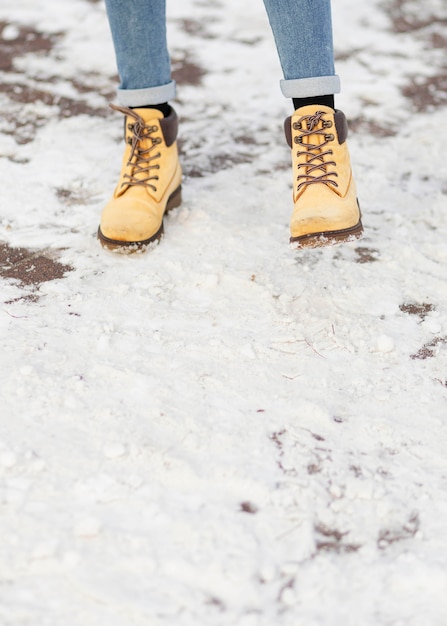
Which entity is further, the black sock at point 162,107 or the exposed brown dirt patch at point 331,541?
the black sock at point 162,107

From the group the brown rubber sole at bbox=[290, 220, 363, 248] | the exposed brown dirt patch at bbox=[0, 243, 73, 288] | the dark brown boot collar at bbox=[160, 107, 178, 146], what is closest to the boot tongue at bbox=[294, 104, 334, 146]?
the brown rubber sole at bbox=[290, 220, 363, 248]

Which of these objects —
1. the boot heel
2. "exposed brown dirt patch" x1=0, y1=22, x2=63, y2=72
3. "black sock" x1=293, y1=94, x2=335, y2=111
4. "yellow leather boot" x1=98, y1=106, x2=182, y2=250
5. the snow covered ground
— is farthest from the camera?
"exposed brown dirt patch" x1=0, y1=22, x2=63, y2=72

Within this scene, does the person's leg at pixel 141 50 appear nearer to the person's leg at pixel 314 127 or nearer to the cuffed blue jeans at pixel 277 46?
the cuffed blue jeans at pixel 277 46

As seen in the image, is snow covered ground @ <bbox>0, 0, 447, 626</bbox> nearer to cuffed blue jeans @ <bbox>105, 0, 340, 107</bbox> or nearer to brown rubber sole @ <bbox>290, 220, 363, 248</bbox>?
brown rubber sole @ <bbox>290, 220, 363, 248</bbox>

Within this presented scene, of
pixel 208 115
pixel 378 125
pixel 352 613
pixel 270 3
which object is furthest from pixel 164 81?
pixel 352 613

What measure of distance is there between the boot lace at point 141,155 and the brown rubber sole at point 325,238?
0.42 meters

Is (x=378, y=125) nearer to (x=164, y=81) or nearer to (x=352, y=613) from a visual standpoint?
(x=164, y=81)

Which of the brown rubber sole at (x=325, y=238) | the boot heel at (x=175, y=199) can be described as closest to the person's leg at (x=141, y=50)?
the boot heel at (x=175, y=199)

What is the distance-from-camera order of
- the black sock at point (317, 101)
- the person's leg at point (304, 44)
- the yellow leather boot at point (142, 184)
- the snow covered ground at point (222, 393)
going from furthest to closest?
the yellow leather boot at point (142, 184) < the black sock at point (317, 101) < the person's leg at point (304, 44) < the snow covered ground at point (222, 393)

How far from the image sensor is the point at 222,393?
1325 mm

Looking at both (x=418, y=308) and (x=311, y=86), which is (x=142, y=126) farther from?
(x=418, y=308)

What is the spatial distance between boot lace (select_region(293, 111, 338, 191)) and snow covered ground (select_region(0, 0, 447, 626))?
22 centimetres

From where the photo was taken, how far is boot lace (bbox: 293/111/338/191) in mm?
1587

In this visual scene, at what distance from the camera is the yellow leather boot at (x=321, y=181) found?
5.04 ft
